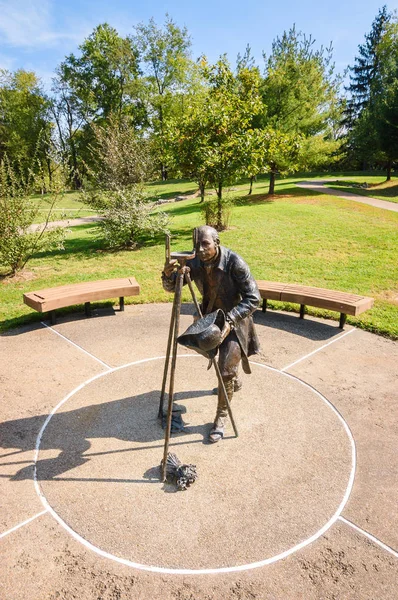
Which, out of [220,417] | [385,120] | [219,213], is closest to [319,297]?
[220,417]

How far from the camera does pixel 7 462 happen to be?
454 centimetres

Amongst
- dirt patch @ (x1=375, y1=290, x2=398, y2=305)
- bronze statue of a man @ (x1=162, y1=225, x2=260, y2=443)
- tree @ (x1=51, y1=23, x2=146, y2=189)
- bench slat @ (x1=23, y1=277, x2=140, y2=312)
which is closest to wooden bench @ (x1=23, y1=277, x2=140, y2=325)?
bench slat @ (x1=23, y1=277, x2=140, y2=312)

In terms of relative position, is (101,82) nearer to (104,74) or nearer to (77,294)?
(104,74)

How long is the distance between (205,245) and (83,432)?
9.45 feet

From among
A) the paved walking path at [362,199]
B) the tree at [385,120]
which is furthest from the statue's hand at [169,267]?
the tree at [385,120]

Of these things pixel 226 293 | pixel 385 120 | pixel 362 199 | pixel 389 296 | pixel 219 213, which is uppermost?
pixel 385 120

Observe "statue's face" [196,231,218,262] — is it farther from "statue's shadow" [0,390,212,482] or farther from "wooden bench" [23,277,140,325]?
"wooden bench" [23,277,140,325]

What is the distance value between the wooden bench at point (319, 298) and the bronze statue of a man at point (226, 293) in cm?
361

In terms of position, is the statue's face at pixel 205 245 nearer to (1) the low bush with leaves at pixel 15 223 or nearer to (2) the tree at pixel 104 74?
(1) the low bush with leaves at pixel 15 223

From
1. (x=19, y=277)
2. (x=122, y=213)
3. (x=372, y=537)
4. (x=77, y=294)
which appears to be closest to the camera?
(x=372, y=537)

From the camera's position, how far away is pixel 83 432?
501 cm

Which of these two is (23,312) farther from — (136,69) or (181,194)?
(136,69)

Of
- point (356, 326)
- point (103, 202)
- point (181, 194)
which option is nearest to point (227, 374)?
point (356, 326)

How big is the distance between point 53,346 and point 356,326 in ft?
20.0
